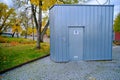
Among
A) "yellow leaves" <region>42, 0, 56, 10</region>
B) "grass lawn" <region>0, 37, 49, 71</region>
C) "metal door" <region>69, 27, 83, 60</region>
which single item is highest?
"yellow leaves" <region>42, 0, 56, 10</region>

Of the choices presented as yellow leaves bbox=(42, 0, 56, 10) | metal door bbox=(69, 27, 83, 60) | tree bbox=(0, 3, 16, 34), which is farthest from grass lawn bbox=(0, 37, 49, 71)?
tree bbox=(0, 3, 16, 34)

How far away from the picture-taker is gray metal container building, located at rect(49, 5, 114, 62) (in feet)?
31.5

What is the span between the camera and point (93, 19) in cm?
984

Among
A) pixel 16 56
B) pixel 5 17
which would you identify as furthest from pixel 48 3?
pixel 5 17

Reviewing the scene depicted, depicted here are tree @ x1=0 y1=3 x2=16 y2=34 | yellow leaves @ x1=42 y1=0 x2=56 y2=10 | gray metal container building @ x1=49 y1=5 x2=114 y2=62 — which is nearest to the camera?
gray metal container building @ x1=49 y1=5 x2=114 y2=62

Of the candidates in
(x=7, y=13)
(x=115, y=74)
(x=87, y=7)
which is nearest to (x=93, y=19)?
(x=87, y=7)

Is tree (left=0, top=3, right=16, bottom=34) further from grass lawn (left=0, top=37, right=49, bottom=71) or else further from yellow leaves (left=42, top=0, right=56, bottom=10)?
yellow leaves (left=42, top=0, right=56, bottom=10)

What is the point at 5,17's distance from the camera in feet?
101

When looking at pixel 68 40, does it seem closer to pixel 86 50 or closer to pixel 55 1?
pixel 86 50

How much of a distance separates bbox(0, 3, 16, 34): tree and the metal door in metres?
21.1

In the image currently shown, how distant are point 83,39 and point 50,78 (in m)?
3.97

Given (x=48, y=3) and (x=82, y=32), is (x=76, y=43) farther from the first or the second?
(x=48, y=3)

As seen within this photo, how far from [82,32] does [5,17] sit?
23.6 metres

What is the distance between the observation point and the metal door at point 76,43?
980 cm
